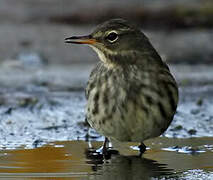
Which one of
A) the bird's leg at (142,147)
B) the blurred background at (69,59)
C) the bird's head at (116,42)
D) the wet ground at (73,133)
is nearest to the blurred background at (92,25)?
the blurred background at (69,59)

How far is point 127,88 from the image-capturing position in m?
7.62

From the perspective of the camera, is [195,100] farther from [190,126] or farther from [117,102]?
[117,102]

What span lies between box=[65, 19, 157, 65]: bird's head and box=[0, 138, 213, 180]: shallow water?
953 mm

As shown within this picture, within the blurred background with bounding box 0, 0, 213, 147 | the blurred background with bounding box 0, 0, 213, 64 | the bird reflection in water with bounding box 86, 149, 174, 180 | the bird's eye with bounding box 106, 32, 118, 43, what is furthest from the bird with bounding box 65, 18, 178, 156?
the blurred background with bounding box 0, 0, 213, 64

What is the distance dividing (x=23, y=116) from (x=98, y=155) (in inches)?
94.6

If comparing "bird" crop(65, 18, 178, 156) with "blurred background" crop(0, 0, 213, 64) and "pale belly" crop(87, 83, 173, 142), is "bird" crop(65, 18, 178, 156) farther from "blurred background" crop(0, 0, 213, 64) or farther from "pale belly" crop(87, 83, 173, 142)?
"blurred background" crop(0, 0, 213, 64)

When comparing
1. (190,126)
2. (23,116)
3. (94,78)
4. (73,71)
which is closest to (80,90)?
(73,71)

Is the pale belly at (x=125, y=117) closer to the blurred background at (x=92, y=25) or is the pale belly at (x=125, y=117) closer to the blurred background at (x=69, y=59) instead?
the blurred background at (x=69, y=59)

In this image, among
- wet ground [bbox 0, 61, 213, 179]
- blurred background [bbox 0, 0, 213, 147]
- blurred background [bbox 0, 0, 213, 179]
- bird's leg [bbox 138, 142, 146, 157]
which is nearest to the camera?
wet ground [bbox 0, 61, 213, 179]

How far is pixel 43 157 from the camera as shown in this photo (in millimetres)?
7582

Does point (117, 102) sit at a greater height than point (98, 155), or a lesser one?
greater

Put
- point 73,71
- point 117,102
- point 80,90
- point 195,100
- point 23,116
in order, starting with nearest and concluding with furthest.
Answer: point 117,102
point 23,116
point 195,100
point 80,90
point 73,71

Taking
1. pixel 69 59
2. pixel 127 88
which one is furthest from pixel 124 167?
pixel 69 59

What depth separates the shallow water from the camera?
6.76 meters
